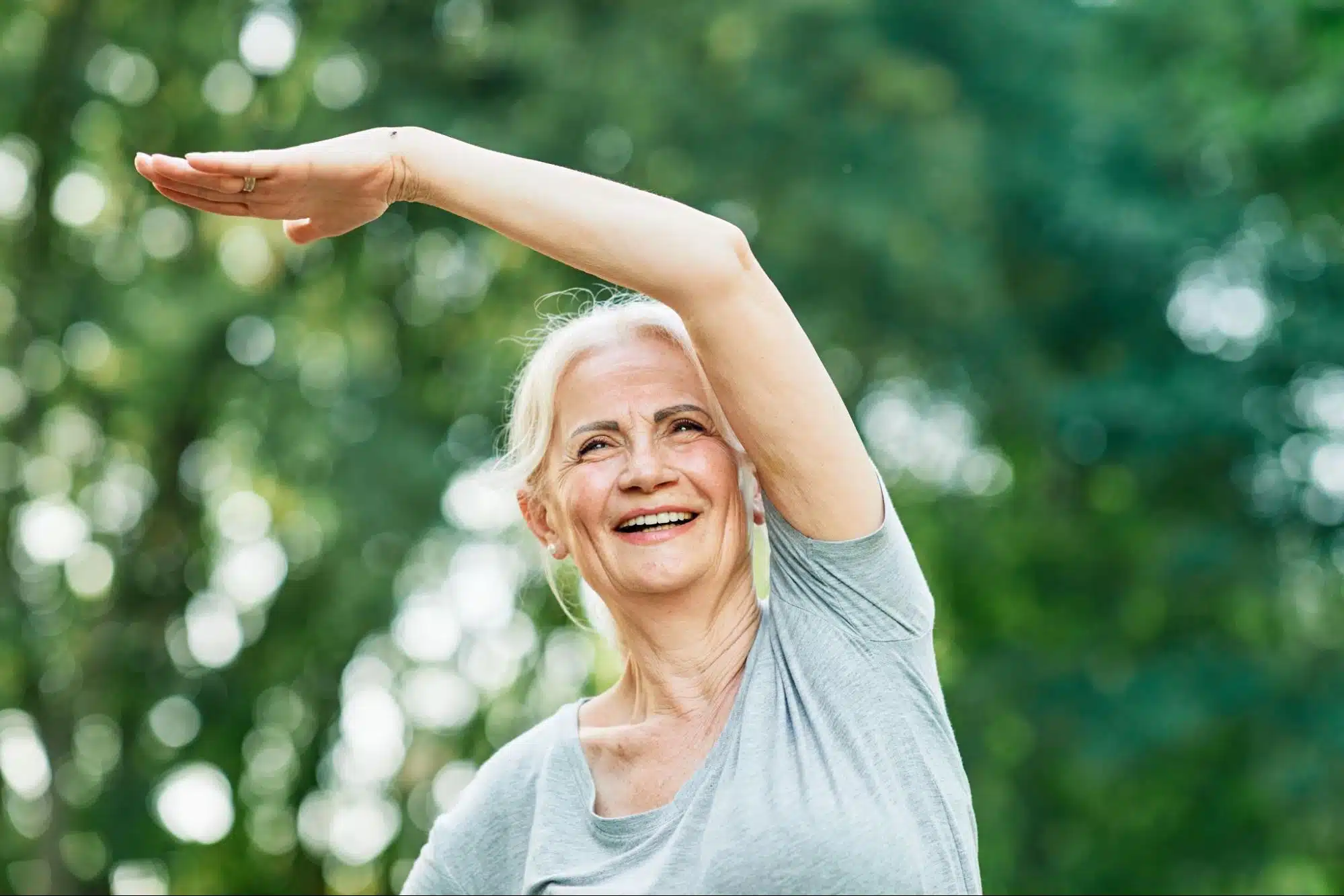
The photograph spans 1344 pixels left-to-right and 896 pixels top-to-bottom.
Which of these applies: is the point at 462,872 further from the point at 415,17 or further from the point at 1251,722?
the point at 1251,722

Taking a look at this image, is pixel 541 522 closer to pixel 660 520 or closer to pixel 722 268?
pixel 660 520

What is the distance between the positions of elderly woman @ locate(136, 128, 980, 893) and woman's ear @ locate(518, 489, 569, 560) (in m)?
0.04

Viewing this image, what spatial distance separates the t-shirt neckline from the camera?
216cm

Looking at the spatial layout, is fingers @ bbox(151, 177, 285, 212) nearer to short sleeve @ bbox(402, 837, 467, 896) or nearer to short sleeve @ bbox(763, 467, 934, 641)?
short sleeve @ bbox(763, 467, 934, 641)

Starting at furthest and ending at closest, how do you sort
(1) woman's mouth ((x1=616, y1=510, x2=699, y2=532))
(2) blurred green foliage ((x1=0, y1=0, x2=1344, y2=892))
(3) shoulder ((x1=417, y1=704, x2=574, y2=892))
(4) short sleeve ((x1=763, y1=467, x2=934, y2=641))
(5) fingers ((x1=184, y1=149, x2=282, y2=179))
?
1. (2) blurred green foliage ((x1=0, y1=0, x2=1344, y2=892))
2. (3) shoulder ((x1=417, y1=704, x2=574, y2=892))
3. (1) woman's mouth ((x1=616, y1=510, x2=699, y2=532))
4. (4) short sleeve ((x1=763, y1=467, x2=934, y2=641))
5. (5) fingers ((x1=184, y1=149, x2=282, y2=179))

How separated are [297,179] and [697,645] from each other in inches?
31.9

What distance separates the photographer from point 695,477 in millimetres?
2252

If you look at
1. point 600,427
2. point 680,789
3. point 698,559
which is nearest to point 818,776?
point 680,789

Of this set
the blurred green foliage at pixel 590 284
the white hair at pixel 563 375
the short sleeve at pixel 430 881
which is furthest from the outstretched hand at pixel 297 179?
the blurred green foliage at pixel 590 284

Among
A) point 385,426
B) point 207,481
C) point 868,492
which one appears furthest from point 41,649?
point 868,492

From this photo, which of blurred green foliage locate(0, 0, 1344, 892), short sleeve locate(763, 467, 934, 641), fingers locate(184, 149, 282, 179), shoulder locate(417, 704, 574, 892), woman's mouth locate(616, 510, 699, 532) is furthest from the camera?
blurred green foliage locate(0, 0, 1344, 892)

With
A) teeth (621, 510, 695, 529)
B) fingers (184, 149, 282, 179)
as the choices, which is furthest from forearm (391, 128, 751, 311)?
teeth (621, 510, 695, 529)

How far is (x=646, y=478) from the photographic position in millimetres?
2238

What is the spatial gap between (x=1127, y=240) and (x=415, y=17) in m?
4.61
